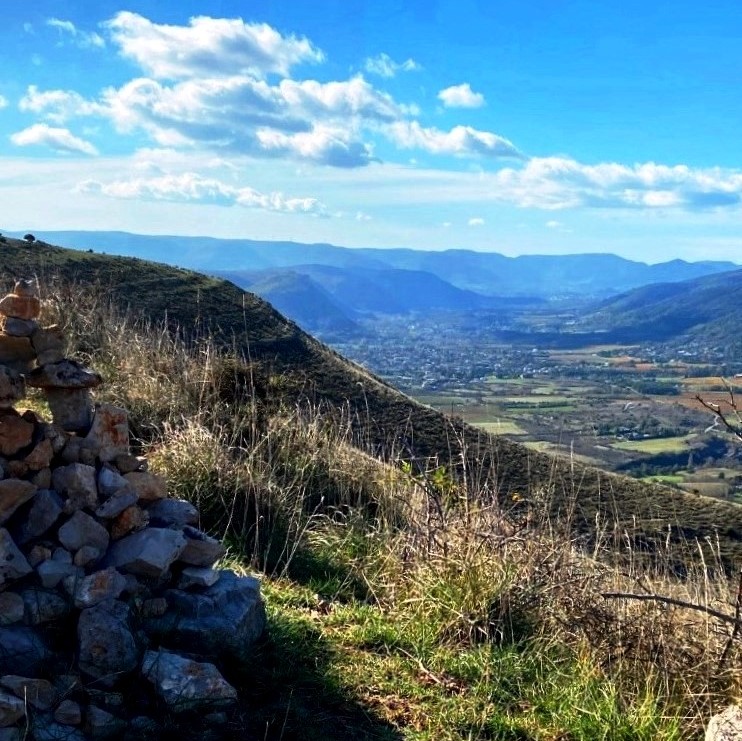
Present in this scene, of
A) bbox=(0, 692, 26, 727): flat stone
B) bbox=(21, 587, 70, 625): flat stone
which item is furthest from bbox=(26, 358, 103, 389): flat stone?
bbox=(0, 692, 26, 727): flat stone

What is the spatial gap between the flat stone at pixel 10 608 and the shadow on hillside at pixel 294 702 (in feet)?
3.51

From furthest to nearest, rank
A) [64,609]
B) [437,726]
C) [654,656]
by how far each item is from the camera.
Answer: [654,656] → [437,726] → [64,609]

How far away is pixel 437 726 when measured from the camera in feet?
13.5

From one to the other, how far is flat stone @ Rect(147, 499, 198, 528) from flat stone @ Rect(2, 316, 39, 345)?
3.78 ft

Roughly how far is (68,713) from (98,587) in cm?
62

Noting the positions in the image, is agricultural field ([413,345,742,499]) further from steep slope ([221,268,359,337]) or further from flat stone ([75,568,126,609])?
steep slope ([221,268,359,337])

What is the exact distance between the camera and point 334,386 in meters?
21.0

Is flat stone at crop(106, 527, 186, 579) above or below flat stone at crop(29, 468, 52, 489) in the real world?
below

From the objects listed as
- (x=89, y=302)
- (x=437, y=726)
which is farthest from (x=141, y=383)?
(x=437, y=726)

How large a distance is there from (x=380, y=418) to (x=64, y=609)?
588 inches

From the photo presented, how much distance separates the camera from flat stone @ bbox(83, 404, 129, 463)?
4.35m

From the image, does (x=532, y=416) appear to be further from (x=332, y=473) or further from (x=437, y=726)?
(x=437, y=726)

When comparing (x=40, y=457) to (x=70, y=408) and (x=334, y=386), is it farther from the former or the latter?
(x=334, y=386)

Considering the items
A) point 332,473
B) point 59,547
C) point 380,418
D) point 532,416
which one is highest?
point 59,547
